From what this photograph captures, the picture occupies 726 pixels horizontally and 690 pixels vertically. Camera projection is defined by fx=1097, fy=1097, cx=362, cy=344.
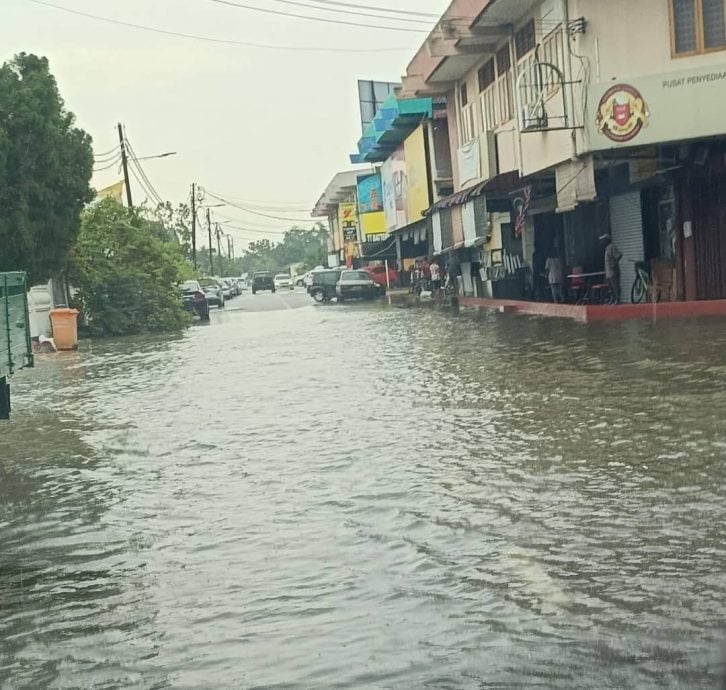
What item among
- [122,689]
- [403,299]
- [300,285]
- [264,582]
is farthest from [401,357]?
[300,285]

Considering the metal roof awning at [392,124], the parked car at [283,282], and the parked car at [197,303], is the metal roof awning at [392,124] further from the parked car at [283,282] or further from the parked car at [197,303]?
the parked car at [283,282]

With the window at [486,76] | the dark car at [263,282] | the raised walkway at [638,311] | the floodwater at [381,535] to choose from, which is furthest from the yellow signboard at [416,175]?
the dark car at [263,282]

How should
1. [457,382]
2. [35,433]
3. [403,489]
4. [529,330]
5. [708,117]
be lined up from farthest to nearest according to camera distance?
[529,330], [708,117], [457,382], [35,433], [403,489]

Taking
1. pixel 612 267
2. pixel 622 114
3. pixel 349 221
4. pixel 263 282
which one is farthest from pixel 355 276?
pixel 263 282

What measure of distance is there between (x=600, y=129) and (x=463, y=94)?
1355 cm

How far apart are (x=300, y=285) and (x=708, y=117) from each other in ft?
293

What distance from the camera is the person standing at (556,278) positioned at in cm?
2764

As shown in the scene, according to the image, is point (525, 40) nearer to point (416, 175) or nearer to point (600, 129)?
point (600, 129)

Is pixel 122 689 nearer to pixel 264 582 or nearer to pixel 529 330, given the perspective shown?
pixel 264 582

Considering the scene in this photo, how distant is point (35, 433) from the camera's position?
492 inches

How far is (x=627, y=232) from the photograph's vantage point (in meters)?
26.1

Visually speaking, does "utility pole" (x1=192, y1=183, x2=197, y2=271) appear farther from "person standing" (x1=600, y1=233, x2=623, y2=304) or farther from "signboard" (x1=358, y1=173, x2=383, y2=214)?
"person standing" (x1=600, y1=233, x2=623, y2=304)

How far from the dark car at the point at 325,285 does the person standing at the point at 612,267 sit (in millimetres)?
29392

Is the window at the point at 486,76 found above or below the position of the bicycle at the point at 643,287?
above
